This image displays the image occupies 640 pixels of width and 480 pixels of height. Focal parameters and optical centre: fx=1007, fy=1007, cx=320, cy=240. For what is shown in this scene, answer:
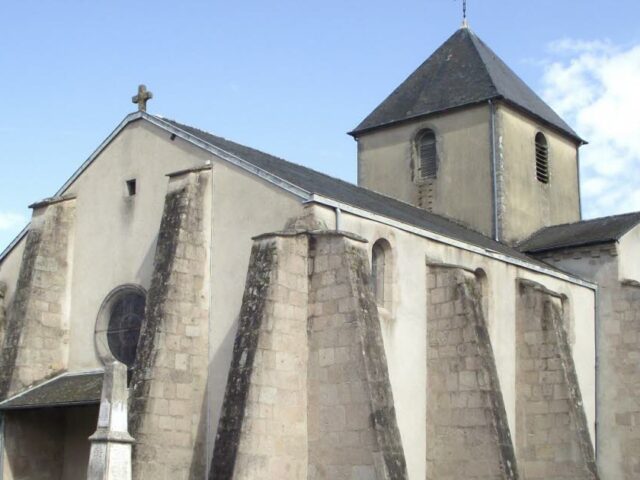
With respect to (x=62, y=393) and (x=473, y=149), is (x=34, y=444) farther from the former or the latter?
(x=473, y=149)

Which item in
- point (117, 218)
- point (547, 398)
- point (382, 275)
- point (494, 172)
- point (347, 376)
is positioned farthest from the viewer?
point (494, 172)

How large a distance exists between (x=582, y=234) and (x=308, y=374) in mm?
11103

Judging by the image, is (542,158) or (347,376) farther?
(542,158)

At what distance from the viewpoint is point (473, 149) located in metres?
27.0

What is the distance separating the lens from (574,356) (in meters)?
23.5

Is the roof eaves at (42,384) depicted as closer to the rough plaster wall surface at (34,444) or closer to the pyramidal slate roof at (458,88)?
the rough plaster wall surface at (34,444)

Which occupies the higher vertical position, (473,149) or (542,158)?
(542,158)

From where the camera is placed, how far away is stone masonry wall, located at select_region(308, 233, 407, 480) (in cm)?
1602

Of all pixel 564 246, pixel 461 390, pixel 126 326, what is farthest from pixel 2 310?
pixel 564 246

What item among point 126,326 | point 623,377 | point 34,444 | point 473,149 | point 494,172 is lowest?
point 34,444

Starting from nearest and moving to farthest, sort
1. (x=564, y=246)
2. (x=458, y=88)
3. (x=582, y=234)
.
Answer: (x=564, y=246) < (x=582, y=234) < (x=458, y=88)

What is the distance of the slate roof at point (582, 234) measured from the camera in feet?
80.4

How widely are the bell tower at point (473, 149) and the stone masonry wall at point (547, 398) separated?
442 centimetres

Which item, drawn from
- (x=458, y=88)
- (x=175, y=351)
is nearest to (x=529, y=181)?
(x=458, y=88)
